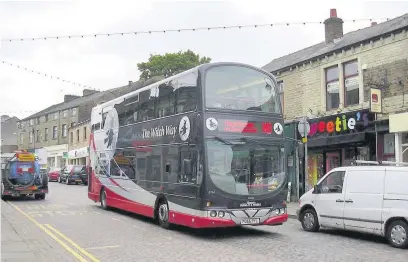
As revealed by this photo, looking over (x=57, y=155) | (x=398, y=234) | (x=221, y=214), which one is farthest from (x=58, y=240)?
(x=57, y=155)

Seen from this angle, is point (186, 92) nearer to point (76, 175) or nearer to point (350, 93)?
point (350, 93)

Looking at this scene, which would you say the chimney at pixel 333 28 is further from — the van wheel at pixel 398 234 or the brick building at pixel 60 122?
the brick building at pixel 60 122

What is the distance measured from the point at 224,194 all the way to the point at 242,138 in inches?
57.7

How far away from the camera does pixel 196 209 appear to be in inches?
425

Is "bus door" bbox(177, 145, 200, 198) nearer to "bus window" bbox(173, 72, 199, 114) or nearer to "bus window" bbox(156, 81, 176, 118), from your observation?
"bus window" bbox(173, 72, 199, 114)

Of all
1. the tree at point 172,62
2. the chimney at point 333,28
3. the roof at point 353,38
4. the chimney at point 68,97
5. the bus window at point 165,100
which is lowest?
the bus window at point 165,100

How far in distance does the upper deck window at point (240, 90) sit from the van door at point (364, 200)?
265 cm

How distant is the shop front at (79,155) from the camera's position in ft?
166

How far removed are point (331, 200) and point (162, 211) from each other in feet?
15.0

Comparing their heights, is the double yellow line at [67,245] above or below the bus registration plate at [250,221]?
below

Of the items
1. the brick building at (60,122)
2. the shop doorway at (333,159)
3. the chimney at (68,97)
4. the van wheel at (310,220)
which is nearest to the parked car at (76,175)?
the brick building at (60,122)

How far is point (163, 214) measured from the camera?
1259 centimetres

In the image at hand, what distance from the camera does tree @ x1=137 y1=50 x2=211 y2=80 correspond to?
55438mm

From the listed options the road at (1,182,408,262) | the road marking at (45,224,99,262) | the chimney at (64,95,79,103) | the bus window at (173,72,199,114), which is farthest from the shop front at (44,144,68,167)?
the bus window at (173,72,199,114)
